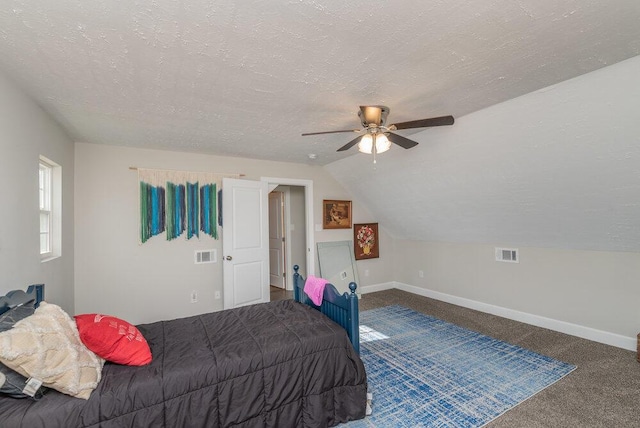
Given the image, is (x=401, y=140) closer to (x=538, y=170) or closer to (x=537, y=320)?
(x=538, y=170)

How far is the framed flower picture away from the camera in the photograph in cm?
554

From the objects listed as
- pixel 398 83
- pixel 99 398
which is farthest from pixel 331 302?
pixel 398 83

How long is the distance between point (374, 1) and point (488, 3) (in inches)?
21.4

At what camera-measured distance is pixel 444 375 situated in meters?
2.65

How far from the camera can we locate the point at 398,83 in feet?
7.09

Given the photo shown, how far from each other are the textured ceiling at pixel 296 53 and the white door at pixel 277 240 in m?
3.46

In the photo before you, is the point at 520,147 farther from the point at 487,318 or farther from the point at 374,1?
the point at 487,318

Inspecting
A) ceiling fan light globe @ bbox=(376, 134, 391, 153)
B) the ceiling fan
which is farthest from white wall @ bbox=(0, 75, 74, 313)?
ceiling fan light globe @ bbox=(376, 134, 391, 153)

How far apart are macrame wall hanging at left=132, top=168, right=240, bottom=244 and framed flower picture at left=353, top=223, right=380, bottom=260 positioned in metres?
2.54

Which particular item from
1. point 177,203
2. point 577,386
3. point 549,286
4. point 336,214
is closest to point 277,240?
point 336,214

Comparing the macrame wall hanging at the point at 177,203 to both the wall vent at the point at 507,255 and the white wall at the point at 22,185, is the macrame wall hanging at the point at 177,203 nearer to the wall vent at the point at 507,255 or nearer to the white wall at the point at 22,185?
the white wall at the point at 22,185

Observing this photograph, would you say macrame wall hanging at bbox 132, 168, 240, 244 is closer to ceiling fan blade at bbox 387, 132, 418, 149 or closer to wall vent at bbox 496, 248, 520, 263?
ceiling fan blade at bbox 387, 132, 418, 149

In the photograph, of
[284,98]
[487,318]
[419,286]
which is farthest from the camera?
[419,286]

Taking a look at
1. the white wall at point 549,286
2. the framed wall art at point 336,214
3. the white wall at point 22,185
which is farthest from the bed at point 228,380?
the white wall at point 549,286
